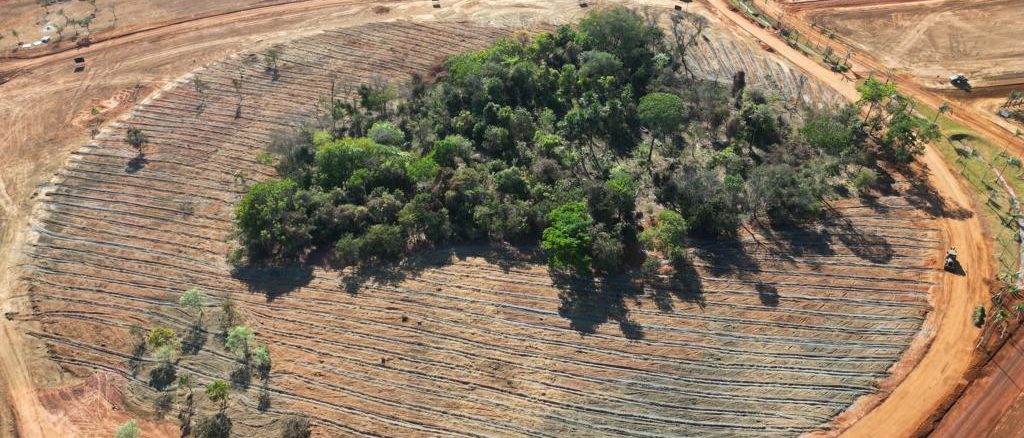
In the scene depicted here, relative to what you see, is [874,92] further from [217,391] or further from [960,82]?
[217,391]

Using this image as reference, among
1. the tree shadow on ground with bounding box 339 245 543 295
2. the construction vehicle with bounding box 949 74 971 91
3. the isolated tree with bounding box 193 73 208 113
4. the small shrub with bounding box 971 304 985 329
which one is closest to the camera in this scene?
the small shrub with bounding box 971 304 985 329

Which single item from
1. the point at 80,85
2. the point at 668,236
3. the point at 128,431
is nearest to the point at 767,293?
the point at 668,236

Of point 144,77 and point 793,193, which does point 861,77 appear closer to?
point 793,193

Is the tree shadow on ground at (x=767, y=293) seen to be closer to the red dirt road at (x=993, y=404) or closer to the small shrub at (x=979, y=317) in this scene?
the red dirt road at (x=993, y=404)

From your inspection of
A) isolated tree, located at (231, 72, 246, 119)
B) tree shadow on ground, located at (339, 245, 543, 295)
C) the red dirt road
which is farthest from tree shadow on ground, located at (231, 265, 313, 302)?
the red dirt road

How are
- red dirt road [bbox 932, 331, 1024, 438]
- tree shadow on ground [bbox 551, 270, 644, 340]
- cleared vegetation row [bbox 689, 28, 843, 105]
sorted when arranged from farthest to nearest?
cleared vegetation row [bbox 689, 28, 843, 105] < tree shadow on ground [bbox 551, 270, 644, 340] < red dirt road [bbox 932, 331, 1024, 438]

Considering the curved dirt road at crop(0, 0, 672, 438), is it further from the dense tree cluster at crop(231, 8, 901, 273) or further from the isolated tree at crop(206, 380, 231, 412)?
the dense tree cluster at crop(231, 8, 901, 273)
